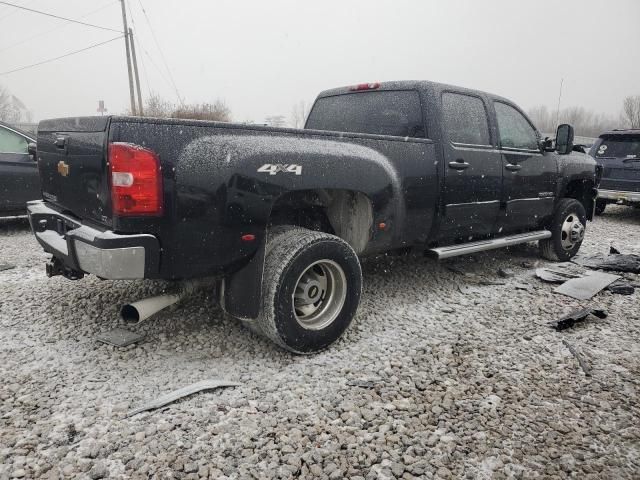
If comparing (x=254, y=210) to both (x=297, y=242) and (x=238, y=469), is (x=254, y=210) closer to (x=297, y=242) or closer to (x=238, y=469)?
(x=297, y=242)

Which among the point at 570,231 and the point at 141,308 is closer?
the point at 141,308

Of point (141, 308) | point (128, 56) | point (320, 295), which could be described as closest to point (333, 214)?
point (320, 295)

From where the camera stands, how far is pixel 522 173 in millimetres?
4633

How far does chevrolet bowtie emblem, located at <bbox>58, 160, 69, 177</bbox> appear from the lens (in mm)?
2904

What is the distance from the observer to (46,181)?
3.35 m

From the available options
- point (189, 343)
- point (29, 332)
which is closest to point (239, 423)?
point (189, 343)

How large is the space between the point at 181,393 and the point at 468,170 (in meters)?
2.93

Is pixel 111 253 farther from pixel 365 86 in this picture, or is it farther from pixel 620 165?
pixel 620 165

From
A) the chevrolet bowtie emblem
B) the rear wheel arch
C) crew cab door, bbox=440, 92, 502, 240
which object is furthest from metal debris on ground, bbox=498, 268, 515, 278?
the chevrolet bowtie emblem

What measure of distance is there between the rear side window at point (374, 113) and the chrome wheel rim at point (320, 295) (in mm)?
1478

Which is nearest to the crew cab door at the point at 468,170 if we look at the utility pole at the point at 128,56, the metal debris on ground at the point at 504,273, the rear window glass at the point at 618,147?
the metal debris on ground at the point at 504,273

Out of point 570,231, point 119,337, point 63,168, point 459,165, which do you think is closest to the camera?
point 63,168

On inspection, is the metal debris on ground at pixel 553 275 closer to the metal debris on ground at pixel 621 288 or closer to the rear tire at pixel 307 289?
the metal debris on ground at pixel 621 288

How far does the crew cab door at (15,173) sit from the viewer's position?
6.19 m
